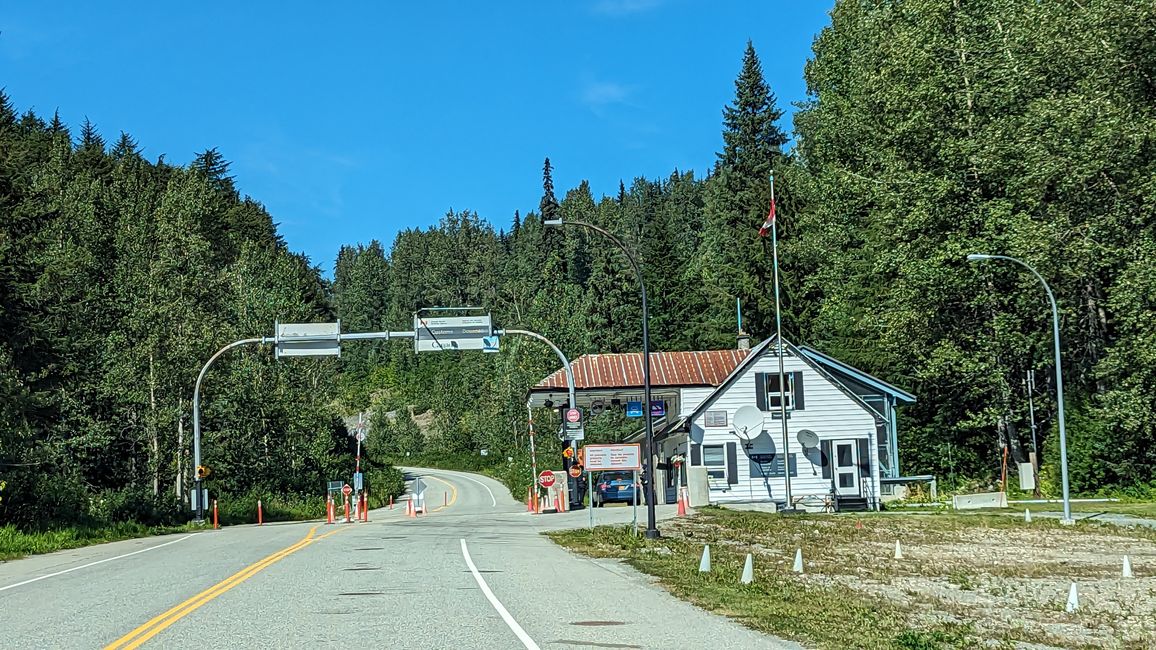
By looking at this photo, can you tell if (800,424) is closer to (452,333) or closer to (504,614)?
(452,333)

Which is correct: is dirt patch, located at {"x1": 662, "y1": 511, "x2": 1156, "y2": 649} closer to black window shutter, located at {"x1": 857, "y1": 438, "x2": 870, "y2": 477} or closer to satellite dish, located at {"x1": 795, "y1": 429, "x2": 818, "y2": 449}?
satellite dish, located at {"x1": 795, "y1": 429, "x2": 818, "y2": 449}

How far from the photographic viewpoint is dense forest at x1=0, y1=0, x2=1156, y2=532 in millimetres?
38812

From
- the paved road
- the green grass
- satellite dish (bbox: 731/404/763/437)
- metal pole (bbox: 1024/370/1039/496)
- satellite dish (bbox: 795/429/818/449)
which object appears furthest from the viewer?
satellite dish (bbox: 731/404/763/437)

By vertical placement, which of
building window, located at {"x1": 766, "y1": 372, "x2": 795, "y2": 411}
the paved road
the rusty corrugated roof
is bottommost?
the paved road

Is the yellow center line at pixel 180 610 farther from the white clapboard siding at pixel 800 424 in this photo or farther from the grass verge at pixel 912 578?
the white clapboard siding at pixel 800 424

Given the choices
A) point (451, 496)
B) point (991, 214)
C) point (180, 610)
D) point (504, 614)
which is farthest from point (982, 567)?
point (451, 496)

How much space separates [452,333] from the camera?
38094 millimetres

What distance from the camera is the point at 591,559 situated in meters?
23.0

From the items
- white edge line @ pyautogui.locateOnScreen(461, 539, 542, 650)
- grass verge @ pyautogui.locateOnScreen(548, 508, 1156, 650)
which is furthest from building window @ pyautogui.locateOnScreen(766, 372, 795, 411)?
white edge line @ pyautogui.locateOnScreen(461, 539, 542, 650)

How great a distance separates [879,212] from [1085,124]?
32.8 feet

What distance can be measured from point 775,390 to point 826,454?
354cm

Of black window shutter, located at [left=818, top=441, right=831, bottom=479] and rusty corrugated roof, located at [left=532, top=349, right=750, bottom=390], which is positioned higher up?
rusty corrugated roof, located at [left=532, top=349, right=750, bottom=390]

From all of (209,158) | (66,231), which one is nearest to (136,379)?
(66,231)

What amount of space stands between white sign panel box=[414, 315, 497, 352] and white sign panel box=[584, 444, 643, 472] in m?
7.57
